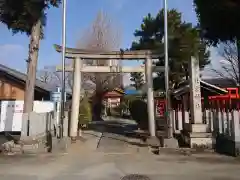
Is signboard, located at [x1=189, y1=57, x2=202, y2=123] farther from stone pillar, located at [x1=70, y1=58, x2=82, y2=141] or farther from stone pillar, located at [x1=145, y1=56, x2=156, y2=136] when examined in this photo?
stone pillar, located at [x1=70, y1=58, x2=82, y2=141]

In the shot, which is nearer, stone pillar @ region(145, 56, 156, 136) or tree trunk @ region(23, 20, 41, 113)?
tree trunk @ region(23, 20, 41, 113)

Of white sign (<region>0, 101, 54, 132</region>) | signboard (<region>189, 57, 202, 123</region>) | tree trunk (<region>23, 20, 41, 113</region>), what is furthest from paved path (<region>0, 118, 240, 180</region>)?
white sign (<region>0, 101, 54, 132</region>)

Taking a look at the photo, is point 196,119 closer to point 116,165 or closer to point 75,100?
point 116,165

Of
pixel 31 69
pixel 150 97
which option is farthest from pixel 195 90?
pixel 31 69

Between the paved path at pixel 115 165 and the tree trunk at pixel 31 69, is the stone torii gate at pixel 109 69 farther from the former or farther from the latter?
the paved path at pixel 115 165

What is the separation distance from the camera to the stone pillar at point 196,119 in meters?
11.8

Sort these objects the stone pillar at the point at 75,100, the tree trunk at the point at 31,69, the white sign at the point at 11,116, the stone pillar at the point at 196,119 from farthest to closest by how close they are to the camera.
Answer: the white sign at the point at 11,116, the stone pillar at the point at 75,100, the tree trunk at the point at 31,69, the stone pillar at the point at 196,119

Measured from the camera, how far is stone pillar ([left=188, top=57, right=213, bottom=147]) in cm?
1177

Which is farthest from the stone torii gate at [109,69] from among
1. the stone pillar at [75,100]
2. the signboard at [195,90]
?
the signboard at [195,90]

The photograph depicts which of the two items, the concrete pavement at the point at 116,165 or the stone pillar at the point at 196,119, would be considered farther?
the stone pillar at the point at 196,119

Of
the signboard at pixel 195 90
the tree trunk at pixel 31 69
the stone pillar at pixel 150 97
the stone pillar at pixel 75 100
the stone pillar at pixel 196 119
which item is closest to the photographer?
the stone pillar at pixel 196 119

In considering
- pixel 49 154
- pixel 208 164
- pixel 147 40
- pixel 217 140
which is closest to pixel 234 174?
pixel 208 164

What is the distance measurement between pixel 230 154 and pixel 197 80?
353 cm

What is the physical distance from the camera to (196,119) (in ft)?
40.5
